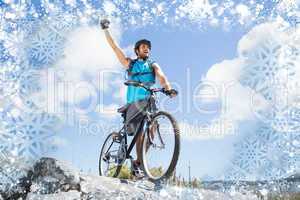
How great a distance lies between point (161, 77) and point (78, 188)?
6.77 ft

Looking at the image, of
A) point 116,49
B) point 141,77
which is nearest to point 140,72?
point 141,77

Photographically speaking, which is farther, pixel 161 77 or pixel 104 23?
pixel 104 23

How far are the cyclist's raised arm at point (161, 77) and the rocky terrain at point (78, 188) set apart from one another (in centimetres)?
147

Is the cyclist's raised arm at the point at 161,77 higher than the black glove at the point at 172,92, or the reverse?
the cyclist's raised arm at the point at 161,77

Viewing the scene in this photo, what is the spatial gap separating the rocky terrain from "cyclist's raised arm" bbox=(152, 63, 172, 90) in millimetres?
1467

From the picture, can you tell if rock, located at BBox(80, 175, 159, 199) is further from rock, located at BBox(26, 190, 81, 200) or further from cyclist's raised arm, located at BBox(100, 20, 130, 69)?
cyclist's raised arm, located at BBox(100, 20, 130, 69)

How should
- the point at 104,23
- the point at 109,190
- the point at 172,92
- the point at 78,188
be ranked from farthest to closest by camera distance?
the point at 104,23
the point at 78,188
the point at 109,190
the point at 172,92

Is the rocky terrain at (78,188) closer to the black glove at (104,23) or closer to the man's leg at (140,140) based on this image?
the man's leg at (140,140)

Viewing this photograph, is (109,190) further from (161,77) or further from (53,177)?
(161,77)

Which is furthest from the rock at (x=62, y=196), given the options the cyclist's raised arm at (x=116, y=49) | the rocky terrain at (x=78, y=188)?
the cyclist's raised arm at (x=116, y=49)

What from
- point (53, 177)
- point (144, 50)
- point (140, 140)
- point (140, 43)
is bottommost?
point (53, 177)

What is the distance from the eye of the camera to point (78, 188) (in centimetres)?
778

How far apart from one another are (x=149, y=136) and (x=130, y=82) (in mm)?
870

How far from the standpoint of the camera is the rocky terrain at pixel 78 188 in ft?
24.7
